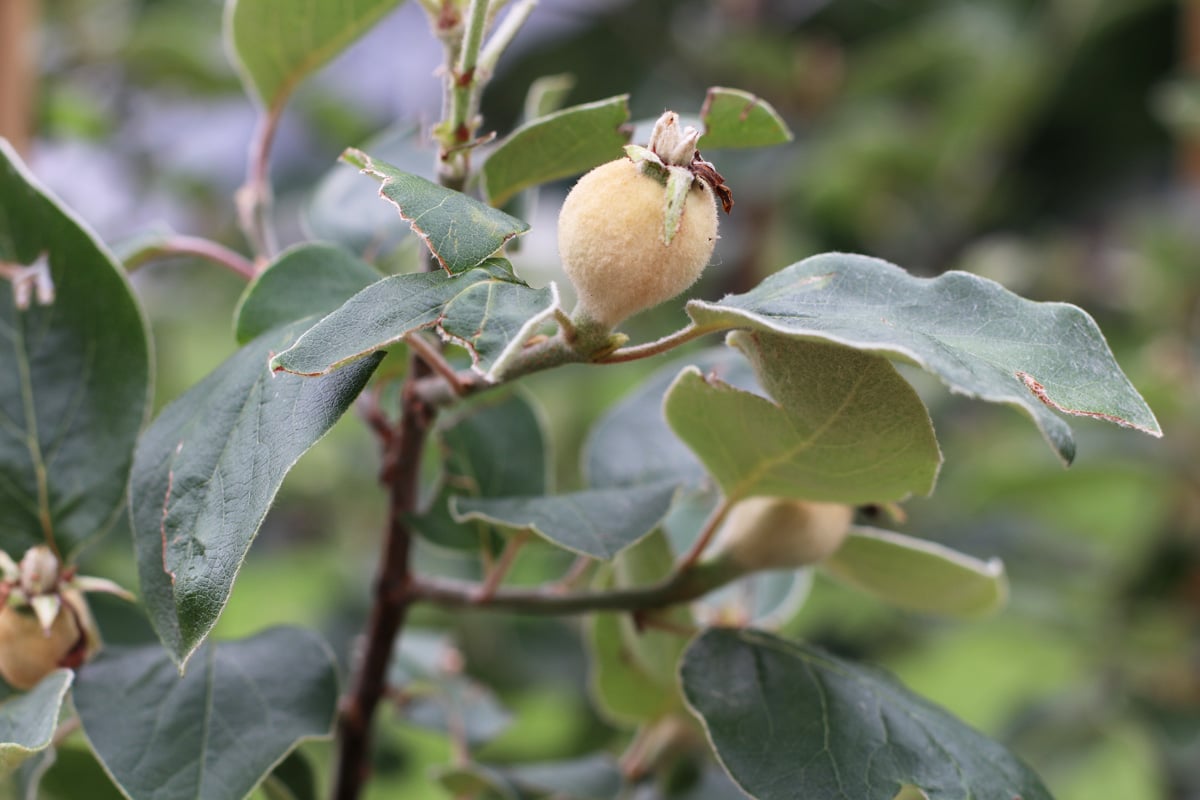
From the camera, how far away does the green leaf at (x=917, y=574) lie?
533 millimetres

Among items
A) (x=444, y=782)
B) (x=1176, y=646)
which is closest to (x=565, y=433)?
(x=1176, y=646)

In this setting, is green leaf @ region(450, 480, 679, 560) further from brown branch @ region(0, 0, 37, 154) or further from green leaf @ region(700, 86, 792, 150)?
brown branch @ region(0, 0, 37, 154)

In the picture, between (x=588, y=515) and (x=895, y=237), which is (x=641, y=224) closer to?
(x=588, y=515)

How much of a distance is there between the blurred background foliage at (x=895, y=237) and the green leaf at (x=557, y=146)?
54 centimetres

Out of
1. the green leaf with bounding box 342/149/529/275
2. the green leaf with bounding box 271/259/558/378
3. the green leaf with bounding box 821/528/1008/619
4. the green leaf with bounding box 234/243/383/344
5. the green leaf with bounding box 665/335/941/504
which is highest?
the green leaf with bounding box 342/149/529/275

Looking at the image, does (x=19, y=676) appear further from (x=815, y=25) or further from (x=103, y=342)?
(x=815, y=25)

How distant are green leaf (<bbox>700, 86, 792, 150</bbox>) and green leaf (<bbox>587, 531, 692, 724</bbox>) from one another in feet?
0.62

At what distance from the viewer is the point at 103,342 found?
1.71ft

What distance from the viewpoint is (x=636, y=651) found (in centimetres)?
59

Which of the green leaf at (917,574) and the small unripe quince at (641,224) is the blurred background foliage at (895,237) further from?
the small unripe quince at (641,224)

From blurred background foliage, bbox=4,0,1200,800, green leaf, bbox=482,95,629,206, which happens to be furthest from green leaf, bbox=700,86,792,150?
blurred background foliage, bbox=4,0,1200,800

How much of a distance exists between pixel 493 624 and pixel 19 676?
2.85 feet

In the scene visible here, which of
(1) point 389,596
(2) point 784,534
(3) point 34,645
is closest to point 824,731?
(2) point 784,534

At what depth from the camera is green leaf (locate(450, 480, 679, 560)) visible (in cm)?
46
